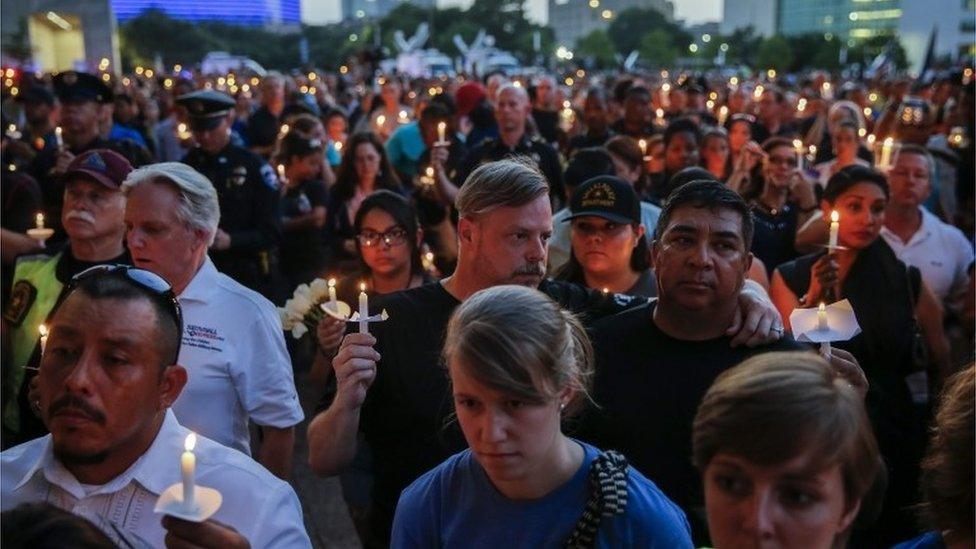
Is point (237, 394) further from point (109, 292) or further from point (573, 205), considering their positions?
point (573, 205)

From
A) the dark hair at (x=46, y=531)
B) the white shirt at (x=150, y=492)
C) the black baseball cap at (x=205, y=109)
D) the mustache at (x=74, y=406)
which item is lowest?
the white shirt at (x=150, y=492)

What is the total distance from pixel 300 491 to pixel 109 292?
3.75 m

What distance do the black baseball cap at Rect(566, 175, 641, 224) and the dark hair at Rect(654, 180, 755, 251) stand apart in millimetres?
1351

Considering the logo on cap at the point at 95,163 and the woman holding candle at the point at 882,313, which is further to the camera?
the logo on cap at the point at 95,163

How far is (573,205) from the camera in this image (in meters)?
4.93

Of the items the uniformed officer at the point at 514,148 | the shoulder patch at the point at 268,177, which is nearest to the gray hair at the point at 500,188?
the shoulder patch at the point at 268,177

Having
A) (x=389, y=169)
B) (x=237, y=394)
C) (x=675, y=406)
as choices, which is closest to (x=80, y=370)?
(x=237, y=394)

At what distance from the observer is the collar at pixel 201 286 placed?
3.73 meters

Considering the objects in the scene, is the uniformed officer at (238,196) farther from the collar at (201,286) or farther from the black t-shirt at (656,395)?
the black t-shirt at (656,395)

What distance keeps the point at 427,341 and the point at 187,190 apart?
1214 mm

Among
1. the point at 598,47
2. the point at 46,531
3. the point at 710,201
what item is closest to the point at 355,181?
the point at 710,201

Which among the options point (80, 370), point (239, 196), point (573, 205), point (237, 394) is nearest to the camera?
point (80, 370)

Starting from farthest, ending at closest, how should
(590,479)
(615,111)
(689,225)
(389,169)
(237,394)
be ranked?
(615,111) → (389,169) → (237,394) → (689,225) → (590,479)

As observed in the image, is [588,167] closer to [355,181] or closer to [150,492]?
[355,181]
